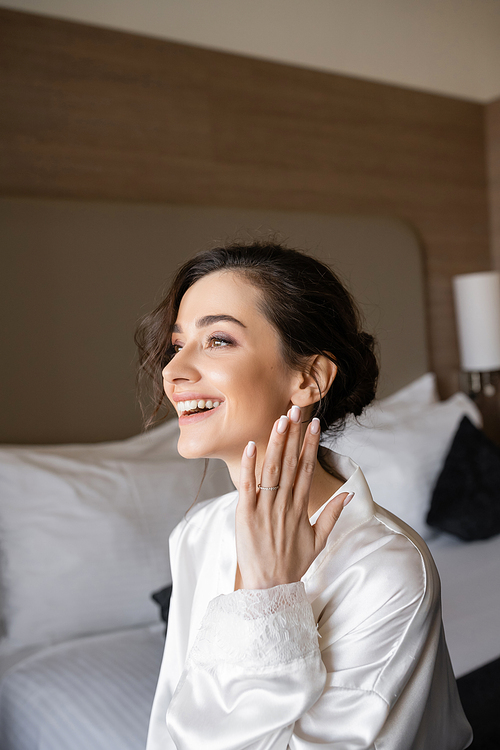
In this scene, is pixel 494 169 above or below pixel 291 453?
above

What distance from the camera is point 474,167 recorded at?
11.2 feet

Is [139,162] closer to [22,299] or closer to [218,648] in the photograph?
[22,299]

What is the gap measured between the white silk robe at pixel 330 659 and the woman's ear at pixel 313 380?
0.75 ft

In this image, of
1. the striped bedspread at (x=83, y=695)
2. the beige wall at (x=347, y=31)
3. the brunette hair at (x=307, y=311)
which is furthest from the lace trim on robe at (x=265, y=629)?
the beige wall at (x=347, y=31)

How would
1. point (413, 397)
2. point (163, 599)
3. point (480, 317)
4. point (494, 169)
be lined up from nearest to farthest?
point (163, 599), point (413, 397), point (480, 317), point (494, 169)

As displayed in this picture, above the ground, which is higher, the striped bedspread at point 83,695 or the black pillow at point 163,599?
the black pillow at point 163,599

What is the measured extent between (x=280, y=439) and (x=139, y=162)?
1849mm

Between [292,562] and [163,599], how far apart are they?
0.89 m

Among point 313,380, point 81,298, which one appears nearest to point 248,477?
point 313,380

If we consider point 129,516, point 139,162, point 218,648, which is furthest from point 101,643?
point 139,162

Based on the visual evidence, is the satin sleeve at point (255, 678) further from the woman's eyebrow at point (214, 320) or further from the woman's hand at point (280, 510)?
the woman's eyebrow at point (214, 320)

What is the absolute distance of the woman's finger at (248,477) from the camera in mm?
827

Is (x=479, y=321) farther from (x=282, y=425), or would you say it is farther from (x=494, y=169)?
(x=282, y=425)

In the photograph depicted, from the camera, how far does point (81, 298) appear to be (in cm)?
217
